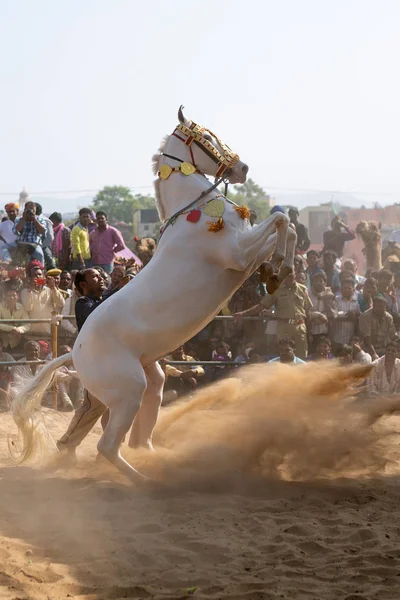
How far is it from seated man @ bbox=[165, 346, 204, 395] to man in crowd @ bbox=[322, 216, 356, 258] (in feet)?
14.2

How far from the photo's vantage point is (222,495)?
238 inches

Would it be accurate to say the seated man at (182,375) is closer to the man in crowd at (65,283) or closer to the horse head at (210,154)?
the man in crowd at (65,283)

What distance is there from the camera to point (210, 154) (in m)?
6.32

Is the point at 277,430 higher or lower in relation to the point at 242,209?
lower

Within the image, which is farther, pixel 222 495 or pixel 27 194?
pixel 27 194

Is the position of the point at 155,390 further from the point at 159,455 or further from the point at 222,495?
the point at 222,495

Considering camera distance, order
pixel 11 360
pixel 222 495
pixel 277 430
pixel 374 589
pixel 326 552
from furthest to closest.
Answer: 1. pixel 11 360
2. pixel 277 430
3. pixel 222 495
4. pixel 326 552
5. pixel 374 589

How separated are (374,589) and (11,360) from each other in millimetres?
6039

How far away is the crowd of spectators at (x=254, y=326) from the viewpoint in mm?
9383

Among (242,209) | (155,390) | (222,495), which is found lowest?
(222,495)

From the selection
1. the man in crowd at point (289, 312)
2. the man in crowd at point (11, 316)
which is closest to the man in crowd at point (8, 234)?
the man in crowd at point (11, 316)

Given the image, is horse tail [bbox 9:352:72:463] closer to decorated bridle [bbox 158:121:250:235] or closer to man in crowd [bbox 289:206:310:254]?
decorated bridle [bbox 158:121:250:235]

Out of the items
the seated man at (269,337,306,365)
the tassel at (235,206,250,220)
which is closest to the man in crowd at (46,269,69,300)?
the seated man at (269,337,306,365)

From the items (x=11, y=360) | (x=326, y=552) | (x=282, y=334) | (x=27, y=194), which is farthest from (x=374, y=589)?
(x=27, y=194)
